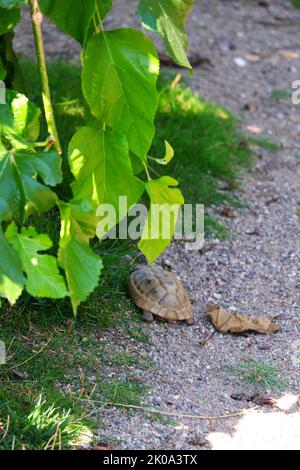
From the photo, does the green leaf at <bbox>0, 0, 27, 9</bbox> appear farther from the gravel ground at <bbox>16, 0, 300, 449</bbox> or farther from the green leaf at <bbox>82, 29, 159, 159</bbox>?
the gravel ground at <bbox>16, 0, 300, 449</bbox>

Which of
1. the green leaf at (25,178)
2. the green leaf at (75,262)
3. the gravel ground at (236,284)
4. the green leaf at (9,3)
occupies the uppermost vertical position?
the green leaf at (9,3)

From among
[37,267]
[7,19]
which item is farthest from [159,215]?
[7,19]

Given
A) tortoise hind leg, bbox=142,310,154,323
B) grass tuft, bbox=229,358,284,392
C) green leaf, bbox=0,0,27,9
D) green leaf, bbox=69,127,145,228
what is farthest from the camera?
tortoise hind leg, bbox=142,310,154,323

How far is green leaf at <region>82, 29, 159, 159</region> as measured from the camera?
2.41 metres

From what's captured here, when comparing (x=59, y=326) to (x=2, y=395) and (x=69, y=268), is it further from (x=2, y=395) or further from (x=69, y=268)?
(x=69, y=268)

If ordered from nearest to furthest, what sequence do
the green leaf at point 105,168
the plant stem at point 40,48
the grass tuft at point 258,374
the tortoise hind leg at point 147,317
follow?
the green leaf at point 105,168 → the plant stem at point 40,48 → the grass tuft at point 258,374 → the tortoise hind leg at point 147,317

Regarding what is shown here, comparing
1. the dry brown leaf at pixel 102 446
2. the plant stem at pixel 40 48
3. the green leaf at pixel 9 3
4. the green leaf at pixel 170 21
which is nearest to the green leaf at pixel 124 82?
the green leaf at pixel 170 21

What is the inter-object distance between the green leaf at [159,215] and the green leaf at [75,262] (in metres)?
0.31

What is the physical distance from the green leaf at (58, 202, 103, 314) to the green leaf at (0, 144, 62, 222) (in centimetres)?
7

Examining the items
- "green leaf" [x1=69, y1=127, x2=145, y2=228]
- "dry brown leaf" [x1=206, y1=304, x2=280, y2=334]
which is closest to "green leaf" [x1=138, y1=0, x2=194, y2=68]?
"green leaf" [x1=69, y1=127, x2=145, y2=228]

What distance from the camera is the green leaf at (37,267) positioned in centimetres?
205

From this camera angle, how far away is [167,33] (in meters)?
2.45

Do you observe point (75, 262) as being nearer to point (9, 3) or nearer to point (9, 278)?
point (9, 278)

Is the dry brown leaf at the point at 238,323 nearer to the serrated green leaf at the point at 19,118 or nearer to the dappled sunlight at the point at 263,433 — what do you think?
the dappled sunlight at the point at 263,433
